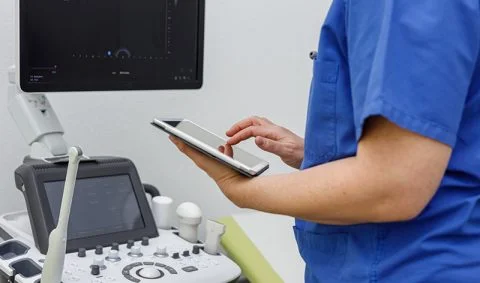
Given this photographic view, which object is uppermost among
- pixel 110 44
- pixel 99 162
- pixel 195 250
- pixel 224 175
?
pixel 110 44

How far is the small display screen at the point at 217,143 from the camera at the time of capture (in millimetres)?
783

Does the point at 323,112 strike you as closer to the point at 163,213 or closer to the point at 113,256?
the point at 113,256

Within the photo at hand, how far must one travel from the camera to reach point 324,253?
75 centimetres

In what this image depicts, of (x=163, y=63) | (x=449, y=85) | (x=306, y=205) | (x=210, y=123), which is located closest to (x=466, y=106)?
(x=449, y=85)

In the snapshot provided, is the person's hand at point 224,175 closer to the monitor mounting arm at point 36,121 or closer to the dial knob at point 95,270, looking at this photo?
the dial knob at point 95,270

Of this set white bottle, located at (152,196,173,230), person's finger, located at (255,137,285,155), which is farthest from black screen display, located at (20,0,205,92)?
person's finger, located at (255,137,285,155)

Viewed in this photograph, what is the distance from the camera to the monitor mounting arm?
116cm

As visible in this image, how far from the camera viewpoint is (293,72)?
5.50ft

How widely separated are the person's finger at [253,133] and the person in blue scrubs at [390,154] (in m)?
0.09

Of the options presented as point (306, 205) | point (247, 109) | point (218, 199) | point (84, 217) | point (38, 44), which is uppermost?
point (38, 44)

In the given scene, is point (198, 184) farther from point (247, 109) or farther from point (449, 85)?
point (449, 85)

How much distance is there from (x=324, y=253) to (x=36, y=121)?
0.67 metres

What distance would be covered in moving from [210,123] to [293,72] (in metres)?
0.29

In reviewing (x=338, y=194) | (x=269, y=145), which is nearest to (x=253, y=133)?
(x=269, y=145)
